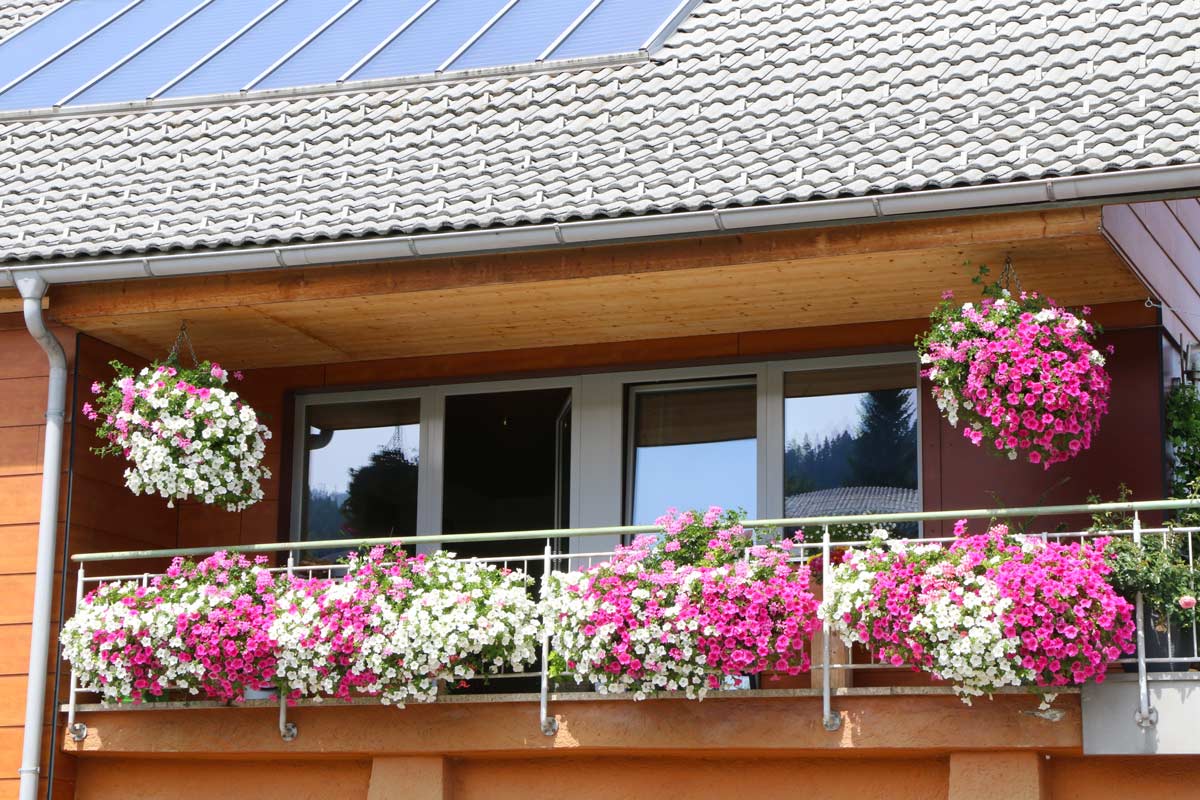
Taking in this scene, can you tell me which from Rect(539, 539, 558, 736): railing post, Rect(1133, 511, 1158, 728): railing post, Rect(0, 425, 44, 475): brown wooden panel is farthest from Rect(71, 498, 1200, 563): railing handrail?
Rect(0, 425, 44, 475): brown wooden panel

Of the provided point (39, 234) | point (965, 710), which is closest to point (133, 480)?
point (39, 234)

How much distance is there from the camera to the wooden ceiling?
364 inches

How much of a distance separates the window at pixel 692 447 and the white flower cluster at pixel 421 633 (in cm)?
182

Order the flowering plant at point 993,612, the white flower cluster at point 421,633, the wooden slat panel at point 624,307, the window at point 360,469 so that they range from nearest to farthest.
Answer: the flowering plant at point 993,612
the white flower cluster at point 421,633
the wooden slat panel at point 624,307
the window at point 360,469

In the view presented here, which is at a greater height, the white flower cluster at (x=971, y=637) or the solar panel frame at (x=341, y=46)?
the solar panel frame at (x=341, y=46)

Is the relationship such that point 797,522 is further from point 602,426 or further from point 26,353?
point 26,353

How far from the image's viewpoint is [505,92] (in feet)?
39.5

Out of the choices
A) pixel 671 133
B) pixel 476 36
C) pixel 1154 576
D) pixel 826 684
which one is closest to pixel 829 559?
pixel 826 684

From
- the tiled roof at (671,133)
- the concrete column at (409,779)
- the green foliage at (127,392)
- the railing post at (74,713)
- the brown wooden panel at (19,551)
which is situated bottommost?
the concrete column at (409,779)

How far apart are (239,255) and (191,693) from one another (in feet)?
7.92

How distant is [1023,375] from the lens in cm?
880

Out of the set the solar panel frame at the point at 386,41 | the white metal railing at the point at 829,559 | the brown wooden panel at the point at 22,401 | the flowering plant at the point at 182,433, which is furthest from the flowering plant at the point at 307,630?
the solar panel frame at the point at 386,41

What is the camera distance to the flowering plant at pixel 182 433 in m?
10.0

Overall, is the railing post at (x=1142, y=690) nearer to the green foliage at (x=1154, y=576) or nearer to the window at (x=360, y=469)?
the green foliage at (x=1154, y=576)
